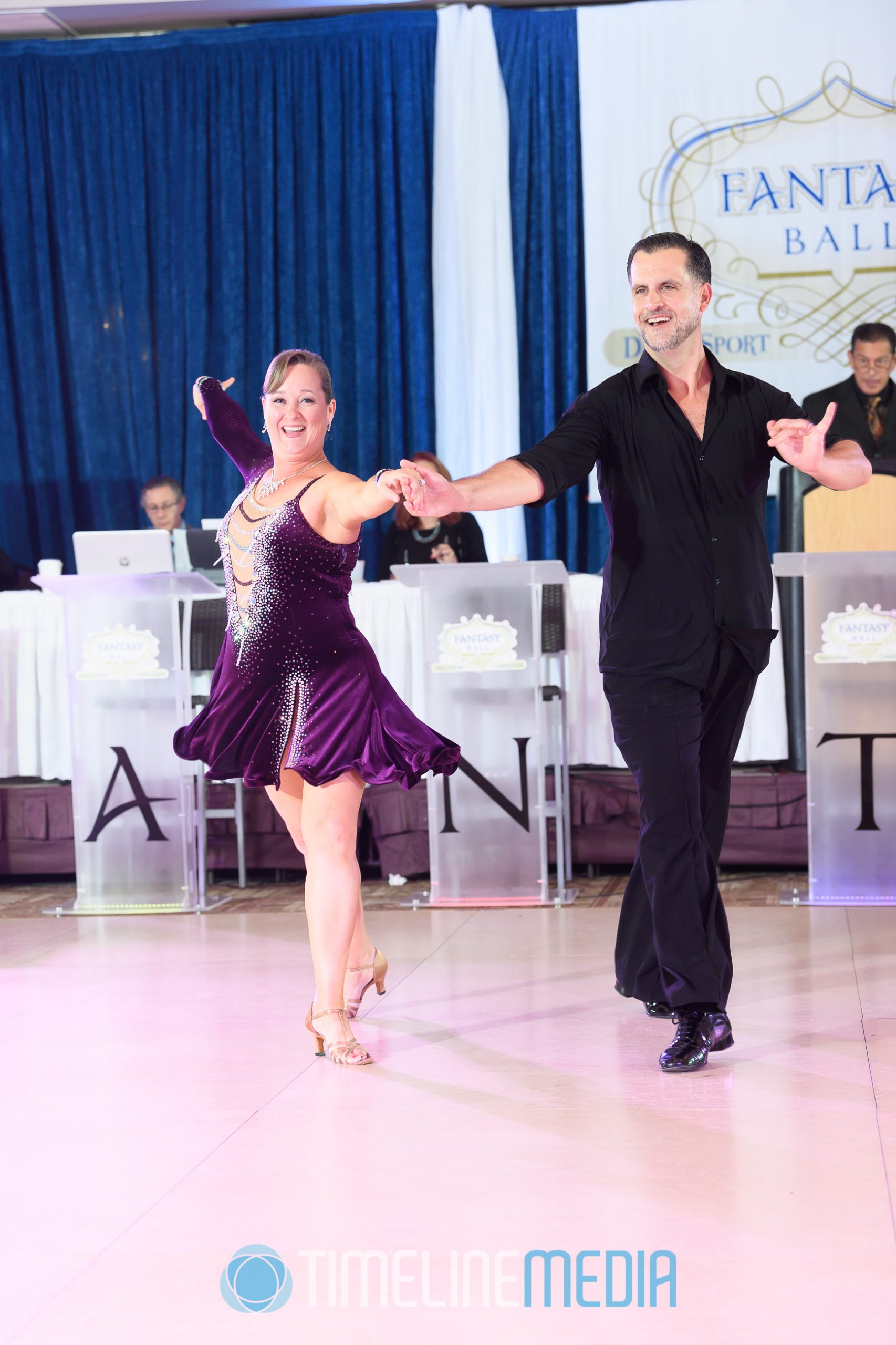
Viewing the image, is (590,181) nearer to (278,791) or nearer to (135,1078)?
(278,791)

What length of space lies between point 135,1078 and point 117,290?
6406 mm

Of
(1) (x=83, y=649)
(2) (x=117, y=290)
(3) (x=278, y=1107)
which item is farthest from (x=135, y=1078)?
(2) (x=117, y=290)

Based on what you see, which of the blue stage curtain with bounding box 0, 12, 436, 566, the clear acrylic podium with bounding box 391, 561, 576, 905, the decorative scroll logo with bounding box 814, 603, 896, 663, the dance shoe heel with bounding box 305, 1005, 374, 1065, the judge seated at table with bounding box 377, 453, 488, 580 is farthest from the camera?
the blue stage curtain with bounding box 0, 12, 436, 566

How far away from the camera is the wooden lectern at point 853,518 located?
5039 mm

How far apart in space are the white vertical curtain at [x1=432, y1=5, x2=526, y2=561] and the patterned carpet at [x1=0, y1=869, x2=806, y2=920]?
2844mm

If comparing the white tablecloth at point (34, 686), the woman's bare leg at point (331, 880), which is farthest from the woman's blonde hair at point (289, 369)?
the white tablecloth at point (34, 686)

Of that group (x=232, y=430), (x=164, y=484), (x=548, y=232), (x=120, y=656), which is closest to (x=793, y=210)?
(x=548, y=232)

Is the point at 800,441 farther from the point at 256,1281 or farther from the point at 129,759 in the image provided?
the point at 129,759

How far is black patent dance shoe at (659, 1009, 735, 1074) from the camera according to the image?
2.88 m

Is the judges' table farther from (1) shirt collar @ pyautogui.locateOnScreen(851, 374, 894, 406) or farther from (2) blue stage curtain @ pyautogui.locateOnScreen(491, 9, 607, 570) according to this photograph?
(2) blue stage curtain @ pyautogui.locateOnScreen(491, 9, 607, 570)

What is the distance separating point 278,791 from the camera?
10.5 ft

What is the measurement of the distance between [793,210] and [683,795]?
217 inches

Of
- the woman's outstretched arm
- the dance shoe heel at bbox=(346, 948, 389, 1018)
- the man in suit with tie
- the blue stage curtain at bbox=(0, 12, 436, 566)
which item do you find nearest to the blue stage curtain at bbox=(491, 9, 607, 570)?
the blue stage curtain at bbox=(0, 12, 436, 566)

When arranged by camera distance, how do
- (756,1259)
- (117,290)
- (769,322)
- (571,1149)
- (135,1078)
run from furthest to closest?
1. (117,290)
2. (769,322)
3. (135,1078)
4. (571,1149)
5. (756,1259)
